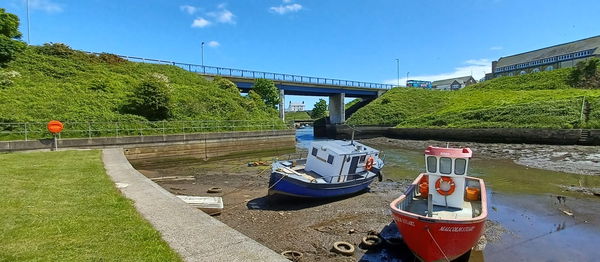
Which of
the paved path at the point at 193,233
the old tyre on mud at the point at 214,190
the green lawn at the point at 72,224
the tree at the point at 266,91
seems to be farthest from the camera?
the tree at the point at 266,91

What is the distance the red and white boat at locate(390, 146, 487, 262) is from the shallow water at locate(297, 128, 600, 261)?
121 centimetres

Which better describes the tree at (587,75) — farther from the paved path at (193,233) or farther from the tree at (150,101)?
the paved path at (193,233)

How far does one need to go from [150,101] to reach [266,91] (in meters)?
22.6

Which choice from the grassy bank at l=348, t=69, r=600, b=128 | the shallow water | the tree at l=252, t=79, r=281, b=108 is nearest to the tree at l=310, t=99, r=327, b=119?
the grassy bank at l=348, t=69, r=600, b=128

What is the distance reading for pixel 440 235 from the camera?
25.0 ft

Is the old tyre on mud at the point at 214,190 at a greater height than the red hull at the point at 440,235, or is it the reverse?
the red hull at the point at 440,235

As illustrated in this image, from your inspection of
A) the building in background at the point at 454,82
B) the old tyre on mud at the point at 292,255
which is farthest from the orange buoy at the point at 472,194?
the building in background at the point at 454,82

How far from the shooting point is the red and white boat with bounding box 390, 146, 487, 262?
7637 millimetres

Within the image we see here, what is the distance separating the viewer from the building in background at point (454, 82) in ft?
385

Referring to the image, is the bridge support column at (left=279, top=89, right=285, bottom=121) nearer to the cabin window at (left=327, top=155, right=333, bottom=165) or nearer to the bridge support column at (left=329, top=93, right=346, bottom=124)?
the bridge support column at (left=329, top=93, right=346, bottom=124)

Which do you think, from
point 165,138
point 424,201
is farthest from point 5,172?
point 165,138

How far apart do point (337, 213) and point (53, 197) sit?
343 inches

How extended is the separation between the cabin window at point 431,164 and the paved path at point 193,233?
568cm

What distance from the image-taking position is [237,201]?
14.1m
